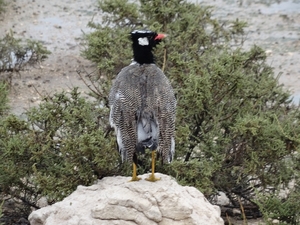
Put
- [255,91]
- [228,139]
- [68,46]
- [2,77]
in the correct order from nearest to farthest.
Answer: [228,139]
[255,91]
[2,77]
[68,46]

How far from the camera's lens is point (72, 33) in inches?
581

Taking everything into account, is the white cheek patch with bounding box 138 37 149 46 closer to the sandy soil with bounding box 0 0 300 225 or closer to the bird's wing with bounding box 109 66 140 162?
the bird's wing with bounding box 109 66 140 162

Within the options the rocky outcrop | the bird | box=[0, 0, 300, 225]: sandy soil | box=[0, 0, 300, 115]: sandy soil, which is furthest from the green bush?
box=[0, 0, 300, 115]: sandy soil

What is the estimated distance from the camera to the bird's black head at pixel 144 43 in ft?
21.9

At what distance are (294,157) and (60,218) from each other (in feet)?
8.37

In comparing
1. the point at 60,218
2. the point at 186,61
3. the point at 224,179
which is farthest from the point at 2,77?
the point at 60,218

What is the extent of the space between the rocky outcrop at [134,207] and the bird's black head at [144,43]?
1027mm

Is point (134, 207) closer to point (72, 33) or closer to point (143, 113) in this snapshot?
point (143, 113)

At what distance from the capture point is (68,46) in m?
14.1

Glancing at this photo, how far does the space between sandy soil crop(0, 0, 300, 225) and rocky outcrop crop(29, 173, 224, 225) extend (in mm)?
5263

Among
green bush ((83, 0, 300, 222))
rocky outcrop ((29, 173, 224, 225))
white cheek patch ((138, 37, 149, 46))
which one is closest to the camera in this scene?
rocky outcrop ((29, 173, 224, 225))

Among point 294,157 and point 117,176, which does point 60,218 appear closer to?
point 117,176

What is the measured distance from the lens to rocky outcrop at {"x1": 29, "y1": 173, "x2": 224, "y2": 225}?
19.5 ft

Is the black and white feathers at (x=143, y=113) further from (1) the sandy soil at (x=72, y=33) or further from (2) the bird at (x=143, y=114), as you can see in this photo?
(1) the sandy soil at (x=72, y=33)
